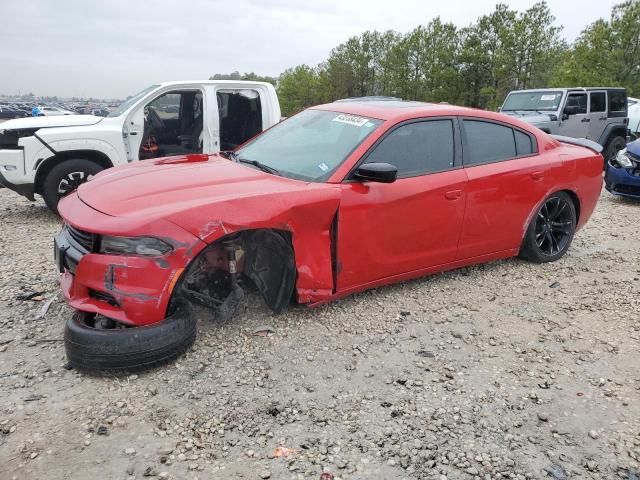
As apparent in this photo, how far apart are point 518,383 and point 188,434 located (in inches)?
75.7

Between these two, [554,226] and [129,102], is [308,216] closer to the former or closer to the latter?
[554,226]

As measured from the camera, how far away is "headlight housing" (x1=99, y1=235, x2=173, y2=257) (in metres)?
2.93

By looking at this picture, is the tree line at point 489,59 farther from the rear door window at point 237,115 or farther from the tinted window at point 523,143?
the tinted window at point 523,143

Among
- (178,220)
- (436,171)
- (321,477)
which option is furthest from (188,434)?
(436,171)

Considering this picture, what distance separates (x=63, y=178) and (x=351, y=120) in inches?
162

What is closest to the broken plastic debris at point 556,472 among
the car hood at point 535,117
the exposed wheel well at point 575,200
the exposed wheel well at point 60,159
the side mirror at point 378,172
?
the side mirror at point 378,172

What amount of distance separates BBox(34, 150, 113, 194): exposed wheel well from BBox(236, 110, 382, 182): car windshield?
307 centimetres

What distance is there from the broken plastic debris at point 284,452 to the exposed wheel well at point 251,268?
3.90 ft

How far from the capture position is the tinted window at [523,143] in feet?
15.4

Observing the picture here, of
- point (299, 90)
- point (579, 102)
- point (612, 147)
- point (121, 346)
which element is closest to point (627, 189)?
point (579, 102)

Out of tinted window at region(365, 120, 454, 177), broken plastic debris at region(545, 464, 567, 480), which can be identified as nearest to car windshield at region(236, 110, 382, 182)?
tinted window at region(365, 120, 454, 177)

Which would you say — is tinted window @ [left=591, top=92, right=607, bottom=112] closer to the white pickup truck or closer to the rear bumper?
the rear bumper

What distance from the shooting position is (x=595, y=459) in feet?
8.25

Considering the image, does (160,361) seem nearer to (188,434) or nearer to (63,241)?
(188,434)
